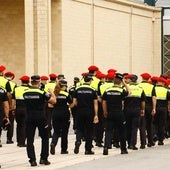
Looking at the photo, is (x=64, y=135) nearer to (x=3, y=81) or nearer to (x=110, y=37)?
(x=3, y=81)

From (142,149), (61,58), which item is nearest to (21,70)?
(61,58)

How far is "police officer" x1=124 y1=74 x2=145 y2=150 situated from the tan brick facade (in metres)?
15.6

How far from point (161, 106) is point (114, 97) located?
166 inches

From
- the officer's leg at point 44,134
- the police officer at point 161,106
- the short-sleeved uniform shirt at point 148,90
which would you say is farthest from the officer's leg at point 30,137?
the police officer at point 161,106

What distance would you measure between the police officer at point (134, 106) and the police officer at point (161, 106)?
6.64ft

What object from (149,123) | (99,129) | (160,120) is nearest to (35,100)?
(99,129)

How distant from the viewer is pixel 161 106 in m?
25.5

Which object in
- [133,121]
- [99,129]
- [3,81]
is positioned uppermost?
[3,81]

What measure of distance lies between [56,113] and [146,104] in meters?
3.74

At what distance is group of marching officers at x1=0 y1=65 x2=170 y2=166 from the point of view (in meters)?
19.0

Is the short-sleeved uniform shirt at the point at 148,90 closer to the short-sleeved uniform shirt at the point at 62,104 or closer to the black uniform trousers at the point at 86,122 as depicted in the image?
the black uniform trousers at the point at 86,122

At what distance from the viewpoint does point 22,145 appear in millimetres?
24203

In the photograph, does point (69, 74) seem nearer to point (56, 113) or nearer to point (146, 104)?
point (146, 104)

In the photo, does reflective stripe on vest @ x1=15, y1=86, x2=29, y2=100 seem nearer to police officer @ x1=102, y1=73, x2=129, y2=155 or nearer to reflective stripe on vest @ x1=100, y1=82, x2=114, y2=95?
reflective stripe on vest @ x1=100, y1=82, x2=114, y2=95
